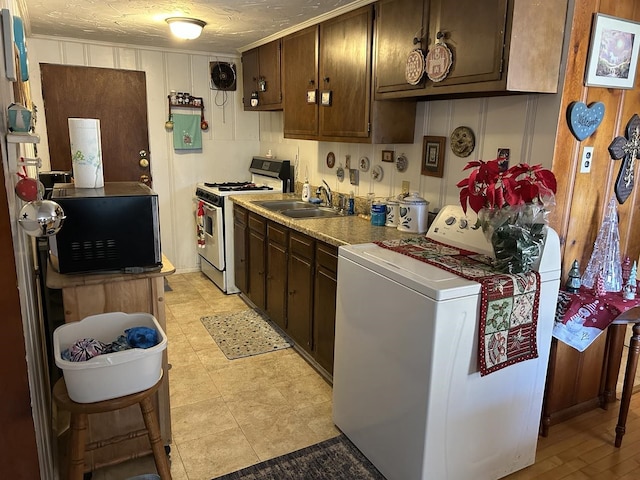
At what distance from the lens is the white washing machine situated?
5.78 ft

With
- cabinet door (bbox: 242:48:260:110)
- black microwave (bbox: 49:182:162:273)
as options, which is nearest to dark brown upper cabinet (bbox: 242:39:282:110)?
cabinet door (bbox: 242:48:260:110)

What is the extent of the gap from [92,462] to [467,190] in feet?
6.44

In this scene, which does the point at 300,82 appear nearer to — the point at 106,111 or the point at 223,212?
the point at 223,212

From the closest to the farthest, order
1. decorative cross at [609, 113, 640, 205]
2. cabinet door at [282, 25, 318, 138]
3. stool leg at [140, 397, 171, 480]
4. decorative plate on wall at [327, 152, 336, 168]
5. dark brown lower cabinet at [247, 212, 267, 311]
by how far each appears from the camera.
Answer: stool leg at [140, 397, 171, 480], decorative cross at [609, 113, 640, 205], cabinet door at [282, 25, 318, 138], dark brown lower cabinet at [247, 212, 267, 311], decorative plate on wall at [327, 152, 336, 168]

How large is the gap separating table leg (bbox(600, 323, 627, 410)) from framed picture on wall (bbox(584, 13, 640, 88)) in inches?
51.2

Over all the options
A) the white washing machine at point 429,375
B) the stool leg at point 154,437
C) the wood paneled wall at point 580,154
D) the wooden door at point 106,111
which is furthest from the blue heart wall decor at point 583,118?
the wooden door at point 106,111

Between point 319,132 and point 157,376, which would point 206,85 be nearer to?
point 319,132

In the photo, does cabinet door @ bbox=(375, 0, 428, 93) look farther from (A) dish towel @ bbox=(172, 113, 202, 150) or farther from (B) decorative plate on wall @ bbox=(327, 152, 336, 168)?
(A) dish towel @ bbox=(172, 113, 202, 150)

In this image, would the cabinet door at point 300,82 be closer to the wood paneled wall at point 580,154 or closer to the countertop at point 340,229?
the countertop at point 340,229

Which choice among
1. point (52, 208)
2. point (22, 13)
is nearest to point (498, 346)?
point (52, 208)

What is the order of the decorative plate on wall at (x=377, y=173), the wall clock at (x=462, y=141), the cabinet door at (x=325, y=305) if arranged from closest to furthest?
the wall clock at (x=462, y=141), the cabinet door at (x=325, y=305), the decorative plate on wall at (x=377, y=173)

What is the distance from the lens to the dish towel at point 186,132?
459 cm

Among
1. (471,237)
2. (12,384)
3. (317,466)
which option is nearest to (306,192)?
(471,237)

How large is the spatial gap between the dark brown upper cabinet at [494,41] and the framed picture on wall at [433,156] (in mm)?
449
